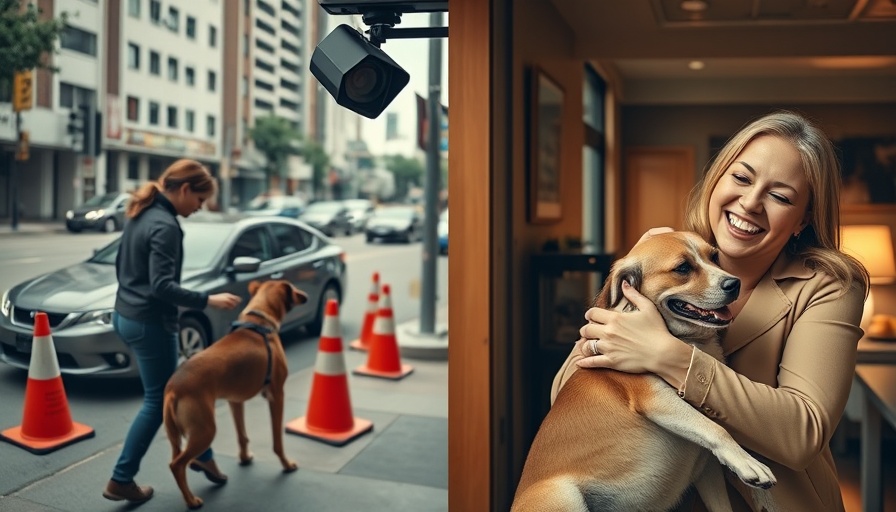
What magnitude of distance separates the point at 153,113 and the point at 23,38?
0.80 meters

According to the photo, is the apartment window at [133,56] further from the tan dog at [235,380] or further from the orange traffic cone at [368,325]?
the orange traffic cone at [368,325]

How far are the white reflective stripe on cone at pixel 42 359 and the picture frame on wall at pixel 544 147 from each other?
255cm

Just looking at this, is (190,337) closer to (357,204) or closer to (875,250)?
(357,204)

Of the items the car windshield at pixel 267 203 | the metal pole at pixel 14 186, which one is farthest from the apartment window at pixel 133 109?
the car windshield at pixel 267 203

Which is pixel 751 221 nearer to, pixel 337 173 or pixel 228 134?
pixel 228 134

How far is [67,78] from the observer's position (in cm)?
331

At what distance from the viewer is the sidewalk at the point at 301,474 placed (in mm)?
3297

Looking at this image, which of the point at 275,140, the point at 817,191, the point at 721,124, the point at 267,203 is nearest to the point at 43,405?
the point at 817,191

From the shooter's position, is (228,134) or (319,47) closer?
(319,47)

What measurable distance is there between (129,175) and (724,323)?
3100mm

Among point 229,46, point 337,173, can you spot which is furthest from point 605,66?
point 229,46

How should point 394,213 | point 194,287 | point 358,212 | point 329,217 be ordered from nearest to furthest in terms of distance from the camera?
point 194,287 → point 329,217 → point 358,212 → point 394,213

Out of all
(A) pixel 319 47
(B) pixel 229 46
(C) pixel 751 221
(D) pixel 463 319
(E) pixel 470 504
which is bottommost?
(E) pixel 470 504

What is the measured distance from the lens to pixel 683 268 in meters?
1.55
